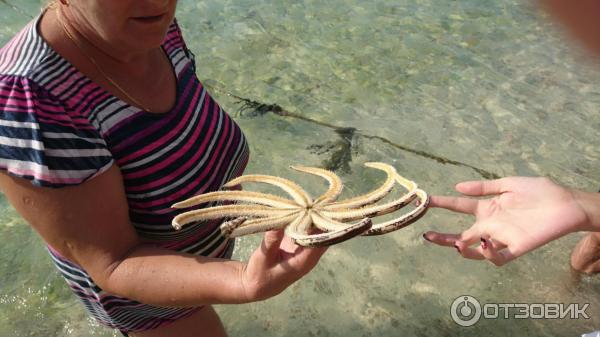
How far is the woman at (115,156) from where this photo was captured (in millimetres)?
1074

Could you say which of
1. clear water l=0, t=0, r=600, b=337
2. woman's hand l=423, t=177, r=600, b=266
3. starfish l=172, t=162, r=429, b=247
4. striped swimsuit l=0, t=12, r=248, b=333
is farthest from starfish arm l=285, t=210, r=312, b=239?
clear water l=0, t=0, r=600, b=337

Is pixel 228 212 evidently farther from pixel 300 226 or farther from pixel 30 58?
pixel 30 58

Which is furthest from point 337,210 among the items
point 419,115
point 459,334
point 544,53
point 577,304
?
point 544,53

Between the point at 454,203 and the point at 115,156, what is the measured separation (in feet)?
3.61

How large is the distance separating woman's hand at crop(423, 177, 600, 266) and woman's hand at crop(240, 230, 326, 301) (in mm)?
563

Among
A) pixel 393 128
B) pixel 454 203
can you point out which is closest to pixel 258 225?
pixel 454 203

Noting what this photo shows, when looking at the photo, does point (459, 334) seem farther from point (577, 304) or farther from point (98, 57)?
point (98, 57)

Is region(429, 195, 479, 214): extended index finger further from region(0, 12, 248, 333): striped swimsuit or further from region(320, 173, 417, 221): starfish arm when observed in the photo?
region(0, 12, 248, 333): striped swimsuit

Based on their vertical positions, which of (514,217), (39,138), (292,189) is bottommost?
(514,217)

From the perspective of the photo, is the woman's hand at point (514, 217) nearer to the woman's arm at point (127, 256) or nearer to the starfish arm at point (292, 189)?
the starfish arm at point (292, 189)

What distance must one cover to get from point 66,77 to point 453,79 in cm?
340

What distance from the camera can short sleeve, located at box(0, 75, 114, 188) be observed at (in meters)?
1.04

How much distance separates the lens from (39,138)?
3.43ft

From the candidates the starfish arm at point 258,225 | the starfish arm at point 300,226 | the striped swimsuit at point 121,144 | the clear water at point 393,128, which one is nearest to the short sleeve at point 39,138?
the striped swimsuit at point 121,144
